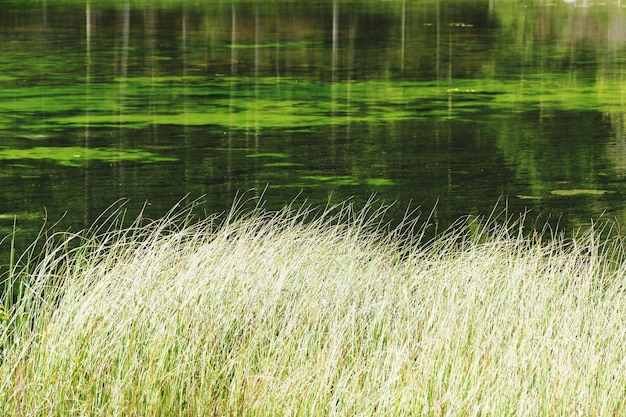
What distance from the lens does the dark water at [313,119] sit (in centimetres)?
1155

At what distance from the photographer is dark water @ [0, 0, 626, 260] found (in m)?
11.6

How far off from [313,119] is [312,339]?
32.5 ft

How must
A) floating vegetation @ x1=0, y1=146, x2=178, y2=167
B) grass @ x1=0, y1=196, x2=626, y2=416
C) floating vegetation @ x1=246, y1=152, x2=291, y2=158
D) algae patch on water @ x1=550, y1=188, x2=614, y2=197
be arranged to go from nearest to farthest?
1. grass @ x1=0, y1=196, x2=626, y2=416
2. algae patch on water @ x1=550, y1=188, x2=614, y2=197
3. floating vegetation @ x1=0, y1=146, x2=178, y2=167
4. floating vegetation @ x1=246, y1=152, x2=291, y2=158

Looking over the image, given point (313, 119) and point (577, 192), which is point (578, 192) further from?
point (313, 119)

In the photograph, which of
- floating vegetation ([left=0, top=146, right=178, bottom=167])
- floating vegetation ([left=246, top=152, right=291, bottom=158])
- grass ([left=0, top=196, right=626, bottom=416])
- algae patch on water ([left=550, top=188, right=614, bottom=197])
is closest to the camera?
grass ([left=0, top=196, right=626, bottom=416])

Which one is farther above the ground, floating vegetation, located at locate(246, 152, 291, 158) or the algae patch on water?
floating vegetation, located at locate(246, 152, 291, 158)

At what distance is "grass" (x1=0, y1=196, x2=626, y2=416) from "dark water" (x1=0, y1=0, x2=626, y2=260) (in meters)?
3.21

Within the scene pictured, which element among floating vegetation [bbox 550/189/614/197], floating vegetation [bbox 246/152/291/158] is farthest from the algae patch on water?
floating vegetation [bbox 246/152/291/158]

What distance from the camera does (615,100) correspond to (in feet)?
58.7

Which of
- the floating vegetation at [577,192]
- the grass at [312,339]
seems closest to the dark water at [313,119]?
the floating vegetation at [577,192]

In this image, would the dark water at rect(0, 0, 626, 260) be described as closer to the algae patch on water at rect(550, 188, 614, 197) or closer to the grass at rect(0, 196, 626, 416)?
the algae patch on water at rect(550, 188, 614, 197)

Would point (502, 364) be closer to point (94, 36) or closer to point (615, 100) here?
point (615, 100)

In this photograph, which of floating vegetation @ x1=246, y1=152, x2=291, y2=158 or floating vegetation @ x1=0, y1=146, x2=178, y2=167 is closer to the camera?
floating vegetation @ x1=0, y1=146, x2=178, y2=167

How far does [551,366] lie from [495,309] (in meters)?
0.79
